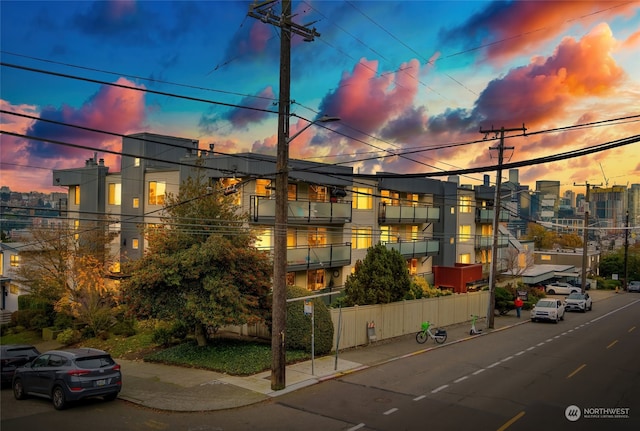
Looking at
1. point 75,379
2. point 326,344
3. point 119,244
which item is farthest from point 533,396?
point 119,244

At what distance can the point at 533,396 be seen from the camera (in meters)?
16.3

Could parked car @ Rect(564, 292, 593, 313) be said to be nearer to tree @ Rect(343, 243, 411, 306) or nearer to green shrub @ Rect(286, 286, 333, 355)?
tree @ Rect(343, 243, 411, 306)

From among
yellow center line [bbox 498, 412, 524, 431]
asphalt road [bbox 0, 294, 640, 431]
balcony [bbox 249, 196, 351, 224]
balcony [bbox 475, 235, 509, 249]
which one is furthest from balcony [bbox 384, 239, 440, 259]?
yellow center line [bbox 498, 412, 524, 431]

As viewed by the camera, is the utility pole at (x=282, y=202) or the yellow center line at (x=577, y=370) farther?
the yellow center line at (x=577, y=370)

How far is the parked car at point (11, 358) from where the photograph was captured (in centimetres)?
1847

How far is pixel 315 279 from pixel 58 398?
20561mm

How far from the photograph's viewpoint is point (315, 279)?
33812mm

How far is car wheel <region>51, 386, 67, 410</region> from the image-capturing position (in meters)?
14.3

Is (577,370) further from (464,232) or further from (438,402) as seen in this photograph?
(464,232)

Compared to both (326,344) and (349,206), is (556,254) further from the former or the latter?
(326,344)

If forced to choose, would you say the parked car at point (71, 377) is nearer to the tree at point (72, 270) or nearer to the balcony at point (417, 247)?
the tree at point (72, 270)

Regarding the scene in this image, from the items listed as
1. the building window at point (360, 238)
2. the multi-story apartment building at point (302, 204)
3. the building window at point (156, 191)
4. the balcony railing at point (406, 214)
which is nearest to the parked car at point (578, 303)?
the multi-story apartment building at point (302, 204)

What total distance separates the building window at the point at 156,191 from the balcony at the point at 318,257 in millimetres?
9509

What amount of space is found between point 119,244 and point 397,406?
26.2m
